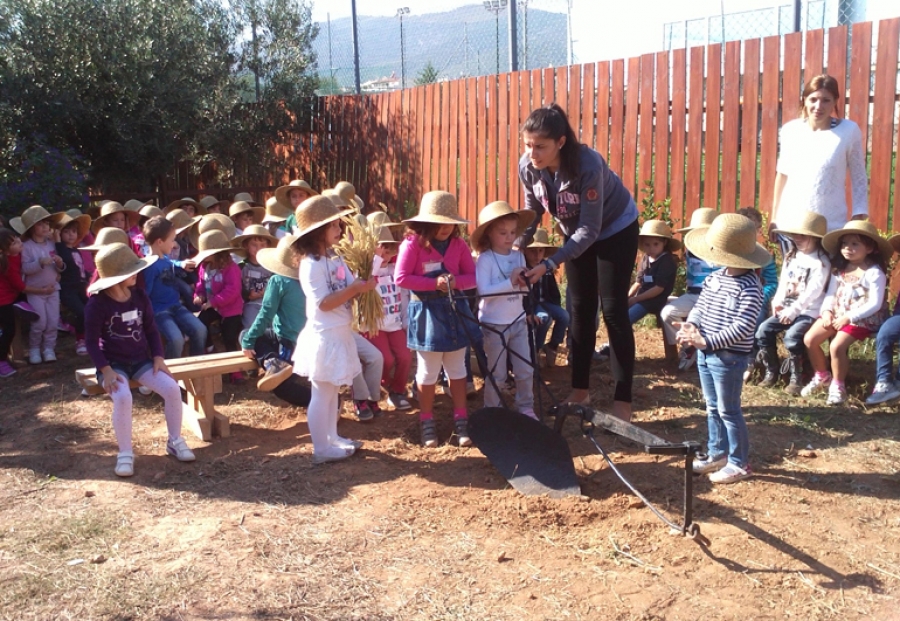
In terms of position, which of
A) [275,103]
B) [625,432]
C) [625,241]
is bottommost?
[625,432]

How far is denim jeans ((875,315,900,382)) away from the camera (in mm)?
5688

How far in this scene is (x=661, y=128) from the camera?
8.98 meters

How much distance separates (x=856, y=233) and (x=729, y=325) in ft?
6.50

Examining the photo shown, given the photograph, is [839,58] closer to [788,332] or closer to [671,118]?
[671,118]

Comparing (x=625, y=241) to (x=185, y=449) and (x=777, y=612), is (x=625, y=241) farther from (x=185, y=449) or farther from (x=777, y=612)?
(x=185, y=449)

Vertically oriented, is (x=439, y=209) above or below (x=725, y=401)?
above

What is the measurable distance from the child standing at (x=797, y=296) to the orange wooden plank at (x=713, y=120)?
253cm

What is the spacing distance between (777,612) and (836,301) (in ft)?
10.5

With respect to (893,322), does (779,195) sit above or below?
above

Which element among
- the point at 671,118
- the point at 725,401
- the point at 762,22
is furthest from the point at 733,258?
the point at 762,22

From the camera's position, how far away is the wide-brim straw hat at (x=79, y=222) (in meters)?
8.20

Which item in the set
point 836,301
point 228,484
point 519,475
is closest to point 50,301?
point 228,484

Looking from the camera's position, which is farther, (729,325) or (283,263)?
(283,263)

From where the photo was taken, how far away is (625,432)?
153 inches
